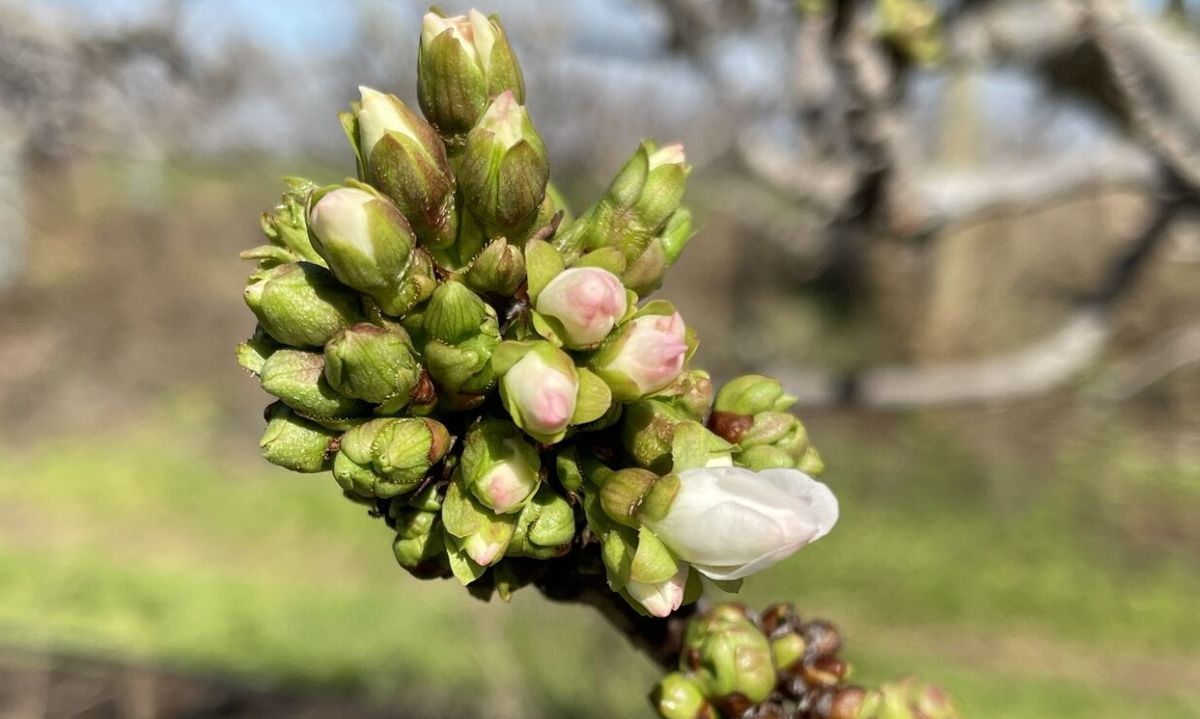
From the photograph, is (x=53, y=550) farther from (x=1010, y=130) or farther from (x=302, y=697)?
(x=1010, y=130)

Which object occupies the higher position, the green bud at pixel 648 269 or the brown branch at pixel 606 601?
the green bud at pixel 648 269

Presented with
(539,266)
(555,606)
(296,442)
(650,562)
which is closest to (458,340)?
(539,266)

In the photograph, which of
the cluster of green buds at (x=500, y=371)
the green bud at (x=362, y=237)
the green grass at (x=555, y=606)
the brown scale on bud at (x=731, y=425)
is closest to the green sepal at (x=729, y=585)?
the cluster of green buds at (x=500, y=371)

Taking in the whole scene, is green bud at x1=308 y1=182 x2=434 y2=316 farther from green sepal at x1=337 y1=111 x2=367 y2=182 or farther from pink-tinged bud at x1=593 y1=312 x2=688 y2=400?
pink-tinged bud at x1=593 y1=312 x2=688 y2=400

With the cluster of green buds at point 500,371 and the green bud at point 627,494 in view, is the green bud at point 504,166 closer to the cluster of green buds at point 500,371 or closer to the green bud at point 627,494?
the cluster of green buds at point 500,371

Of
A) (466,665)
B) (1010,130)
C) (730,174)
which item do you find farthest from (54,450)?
A: (1010,130)

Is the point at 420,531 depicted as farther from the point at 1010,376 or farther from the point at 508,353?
the point at 1010,376

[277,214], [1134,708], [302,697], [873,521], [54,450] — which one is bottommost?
[54,450]
